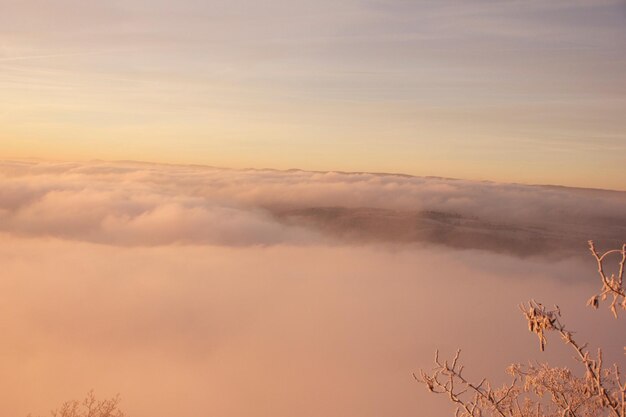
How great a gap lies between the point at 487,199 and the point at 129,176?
70.7m

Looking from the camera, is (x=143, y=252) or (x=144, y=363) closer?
(x=144, y=363)

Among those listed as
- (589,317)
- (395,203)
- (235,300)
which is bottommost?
(235,300)

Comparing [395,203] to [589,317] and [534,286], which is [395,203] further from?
[589,317]

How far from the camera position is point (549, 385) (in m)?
7.02

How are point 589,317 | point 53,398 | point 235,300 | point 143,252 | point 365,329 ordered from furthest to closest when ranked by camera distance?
point 143,252
point 235,300
point 365,329
point 589,317
point 53,398

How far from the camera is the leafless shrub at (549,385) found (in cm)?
364

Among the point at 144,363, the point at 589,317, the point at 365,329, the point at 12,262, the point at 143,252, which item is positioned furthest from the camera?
the point at 143,252

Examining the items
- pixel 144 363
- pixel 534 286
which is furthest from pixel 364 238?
pixel 144 363

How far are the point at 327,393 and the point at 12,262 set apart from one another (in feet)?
260

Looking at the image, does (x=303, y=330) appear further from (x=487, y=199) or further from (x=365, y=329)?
(x=487, y=199)

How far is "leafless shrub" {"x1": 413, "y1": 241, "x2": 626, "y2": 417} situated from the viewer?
364 cm

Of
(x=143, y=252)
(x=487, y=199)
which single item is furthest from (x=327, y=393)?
(x=143, y=252)

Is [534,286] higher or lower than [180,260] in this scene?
higher

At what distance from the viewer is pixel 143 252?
128375 mm
